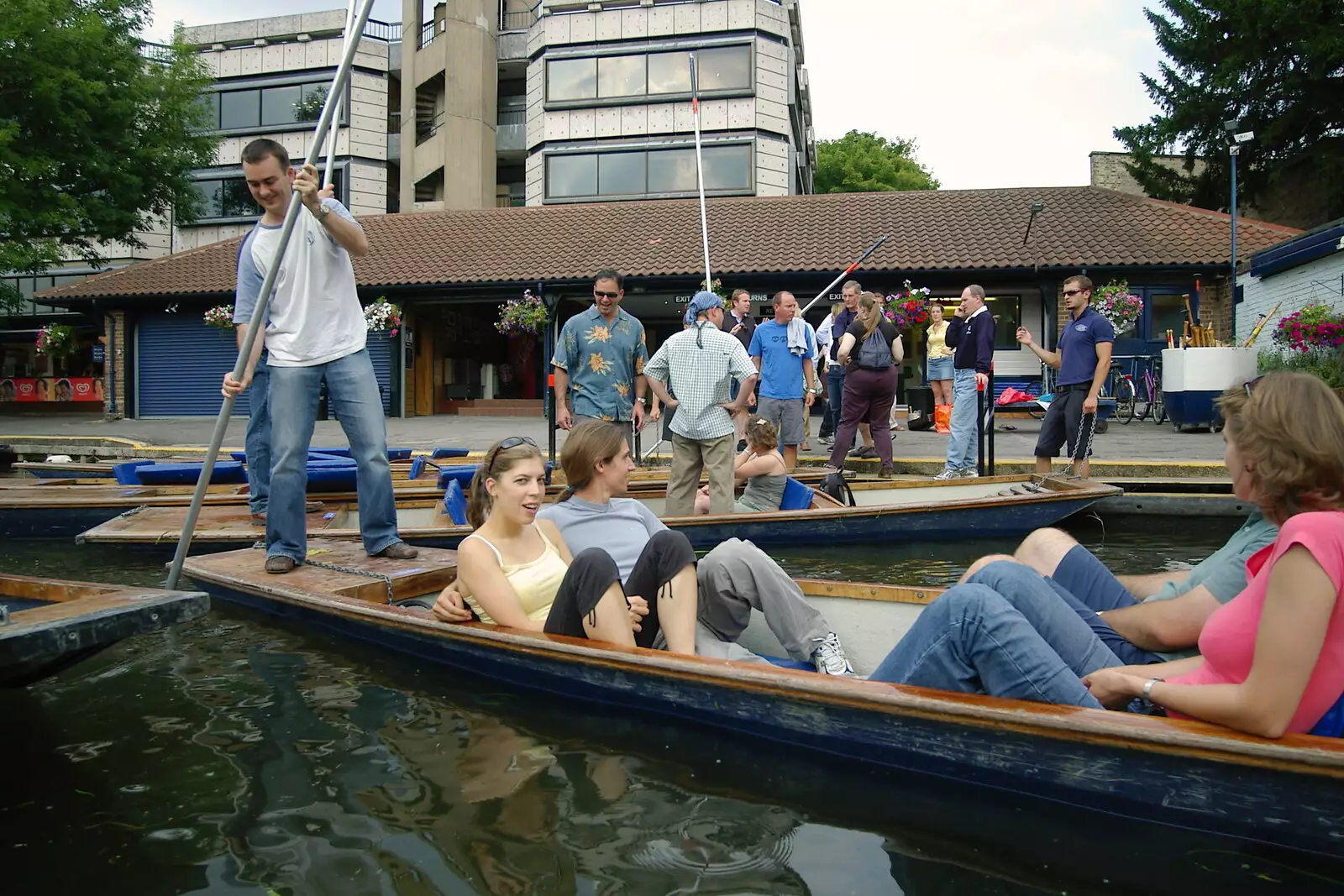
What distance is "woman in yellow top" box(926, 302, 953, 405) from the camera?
1085cm

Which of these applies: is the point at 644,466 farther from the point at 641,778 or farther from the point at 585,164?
the point at 585,164

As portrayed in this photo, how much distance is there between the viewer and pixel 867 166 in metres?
33.5

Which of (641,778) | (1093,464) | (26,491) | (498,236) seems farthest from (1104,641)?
(498,236)

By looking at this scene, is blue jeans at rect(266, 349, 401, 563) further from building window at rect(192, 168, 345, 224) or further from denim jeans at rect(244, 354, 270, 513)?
building window at rect(192, 168, 345, 224)

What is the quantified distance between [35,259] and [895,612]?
18.2m

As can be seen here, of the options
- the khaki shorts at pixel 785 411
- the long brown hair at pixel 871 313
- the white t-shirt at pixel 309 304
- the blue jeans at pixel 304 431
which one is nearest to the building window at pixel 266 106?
the khaki shorts at pixel 785 411

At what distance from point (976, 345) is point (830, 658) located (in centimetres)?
536

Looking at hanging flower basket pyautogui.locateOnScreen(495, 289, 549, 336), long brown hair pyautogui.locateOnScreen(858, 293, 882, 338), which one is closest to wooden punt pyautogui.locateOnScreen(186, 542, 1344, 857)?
long brown hair pyautogui.locateOnScreen(858, 293, 882, 338)

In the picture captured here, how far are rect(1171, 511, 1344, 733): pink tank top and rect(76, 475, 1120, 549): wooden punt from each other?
366 centimetres

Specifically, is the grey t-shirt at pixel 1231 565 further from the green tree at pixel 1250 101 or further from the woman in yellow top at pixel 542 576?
the green tree at pixel 1250 101

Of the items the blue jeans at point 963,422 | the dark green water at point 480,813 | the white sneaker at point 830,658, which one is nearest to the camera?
the dark green water at point 480,813

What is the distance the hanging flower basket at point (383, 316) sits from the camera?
17.0m

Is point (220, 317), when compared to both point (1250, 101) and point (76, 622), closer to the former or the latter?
point (76, 622)

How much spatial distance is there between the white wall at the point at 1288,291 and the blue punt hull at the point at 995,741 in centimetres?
1170
